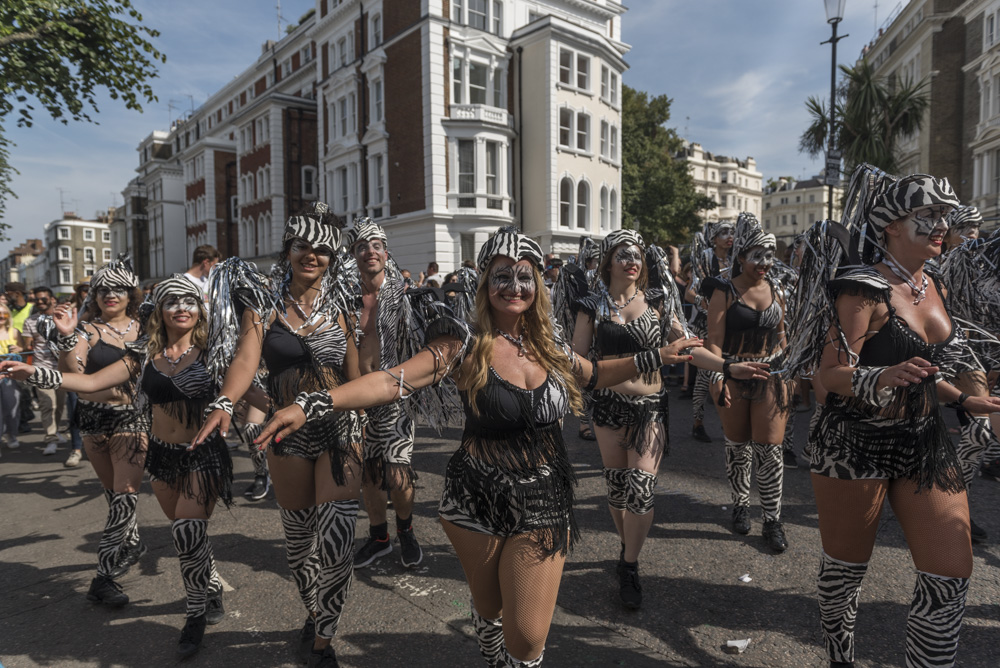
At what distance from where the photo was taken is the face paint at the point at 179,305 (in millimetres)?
3688

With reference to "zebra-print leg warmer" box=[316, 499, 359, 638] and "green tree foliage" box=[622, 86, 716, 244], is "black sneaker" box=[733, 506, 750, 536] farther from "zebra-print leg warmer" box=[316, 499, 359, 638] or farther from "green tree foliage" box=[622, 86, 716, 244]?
"green tree foliage" box=[622, 86, 716, 244]

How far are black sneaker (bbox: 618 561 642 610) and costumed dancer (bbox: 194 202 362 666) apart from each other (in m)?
1.65

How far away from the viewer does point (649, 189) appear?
121 ft

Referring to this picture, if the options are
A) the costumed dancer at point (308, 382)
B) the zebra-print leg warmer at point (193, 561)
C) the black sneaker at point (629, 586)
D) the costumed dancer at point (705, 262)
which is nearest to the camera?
the costumed dancer at point (308, 382)

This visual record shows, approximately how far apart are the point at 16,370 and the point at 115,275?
1649mm

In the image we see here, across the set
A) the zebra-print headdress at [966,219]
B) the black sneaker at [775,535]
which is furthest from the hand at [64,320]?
the zebra-print headdress at [966,219]

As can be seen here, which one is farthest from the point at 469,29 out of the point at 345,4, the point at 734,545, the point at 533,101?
the point at 734,545

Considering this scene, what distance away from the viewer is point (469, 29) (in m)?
26.2

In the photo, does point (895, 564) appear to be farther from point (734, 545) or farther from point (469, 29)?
point (469, 29)

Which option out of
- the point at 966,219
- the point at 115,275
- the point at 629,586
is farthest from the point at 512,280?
the point at 966,219

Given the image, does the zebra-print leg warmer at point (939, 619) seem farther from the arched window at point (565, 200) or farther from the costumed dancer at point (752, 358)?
the arched window at point (565, 200)

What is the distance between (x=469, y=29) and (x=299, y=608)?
1060 inches

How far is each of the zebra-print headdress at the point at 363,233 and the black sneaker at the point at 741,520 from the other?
346 cm

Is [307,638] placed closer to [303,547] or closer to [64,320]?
[303,547]
